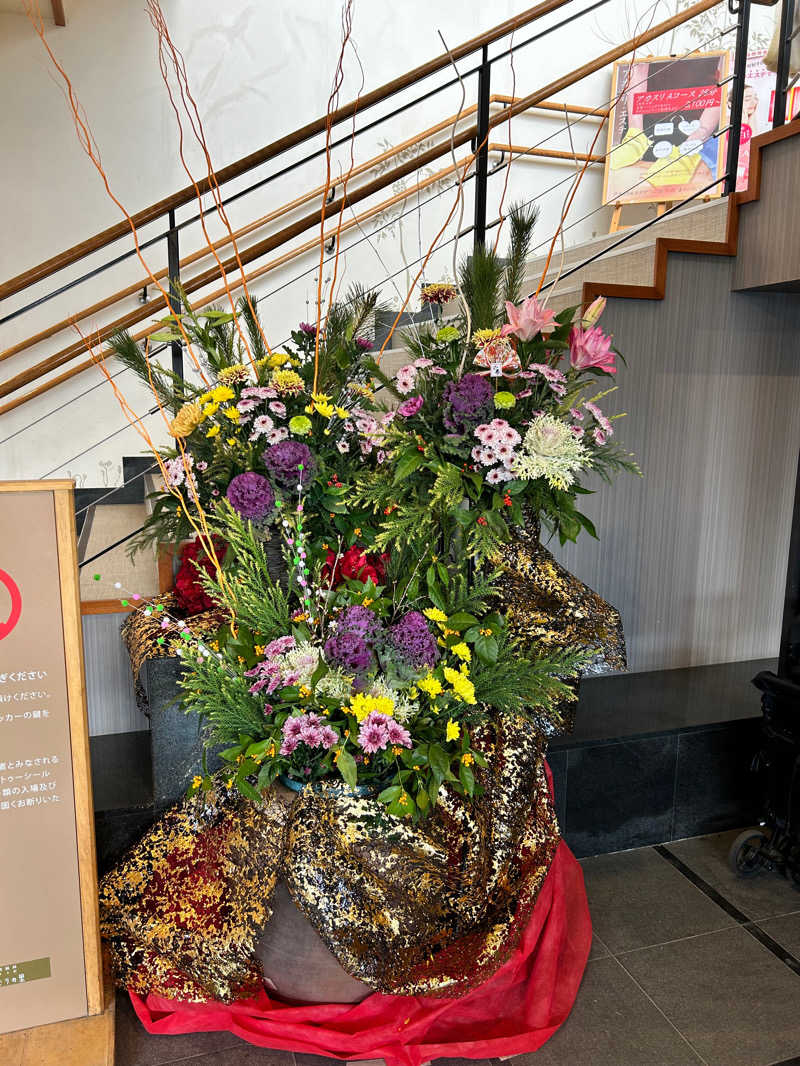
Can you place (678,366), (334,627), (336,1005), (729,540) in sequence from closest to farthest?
(334,627) < (336,1005) < (678,366) < (729,540)

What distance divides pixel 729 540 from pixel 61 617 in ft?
7.46

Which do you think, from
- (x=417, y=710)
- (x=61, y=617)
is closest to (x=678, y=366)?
(x=417, y=710)

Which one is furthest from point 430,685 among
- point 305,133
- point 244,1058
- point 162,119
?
point 162,119

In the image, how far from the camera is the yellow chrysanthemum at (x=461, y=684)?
1.37 m

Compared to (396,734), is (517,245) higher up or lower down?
higher up

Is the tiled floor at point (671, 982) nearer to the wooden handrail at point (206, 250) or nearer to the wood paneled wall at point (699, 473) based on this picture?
the wood paneled wall at point (699, 473)

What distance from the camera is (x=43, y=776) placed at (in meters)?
1.59

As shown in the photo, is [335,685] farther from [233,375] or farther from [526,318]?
[526,318]

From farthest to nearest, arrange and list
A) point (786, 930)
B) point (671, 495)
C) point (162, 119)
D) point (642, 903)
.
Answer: point (162, 119), point (671, 495), point (642, 903), point (786, 930)

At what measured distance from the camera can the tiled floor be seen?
1607 millimetres

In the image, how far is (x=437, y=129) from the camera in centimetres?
404

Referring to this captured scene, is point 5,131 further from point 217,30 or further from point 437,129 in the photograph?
point 437,129

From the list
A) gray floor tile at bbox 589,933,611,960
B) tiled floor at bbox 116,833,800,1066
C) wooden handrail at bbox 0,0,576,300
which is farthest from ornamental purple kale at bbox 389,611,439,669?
wooden handrail at bbox 0,0,576,300

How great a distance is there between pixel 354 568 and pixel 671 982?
1.19m
